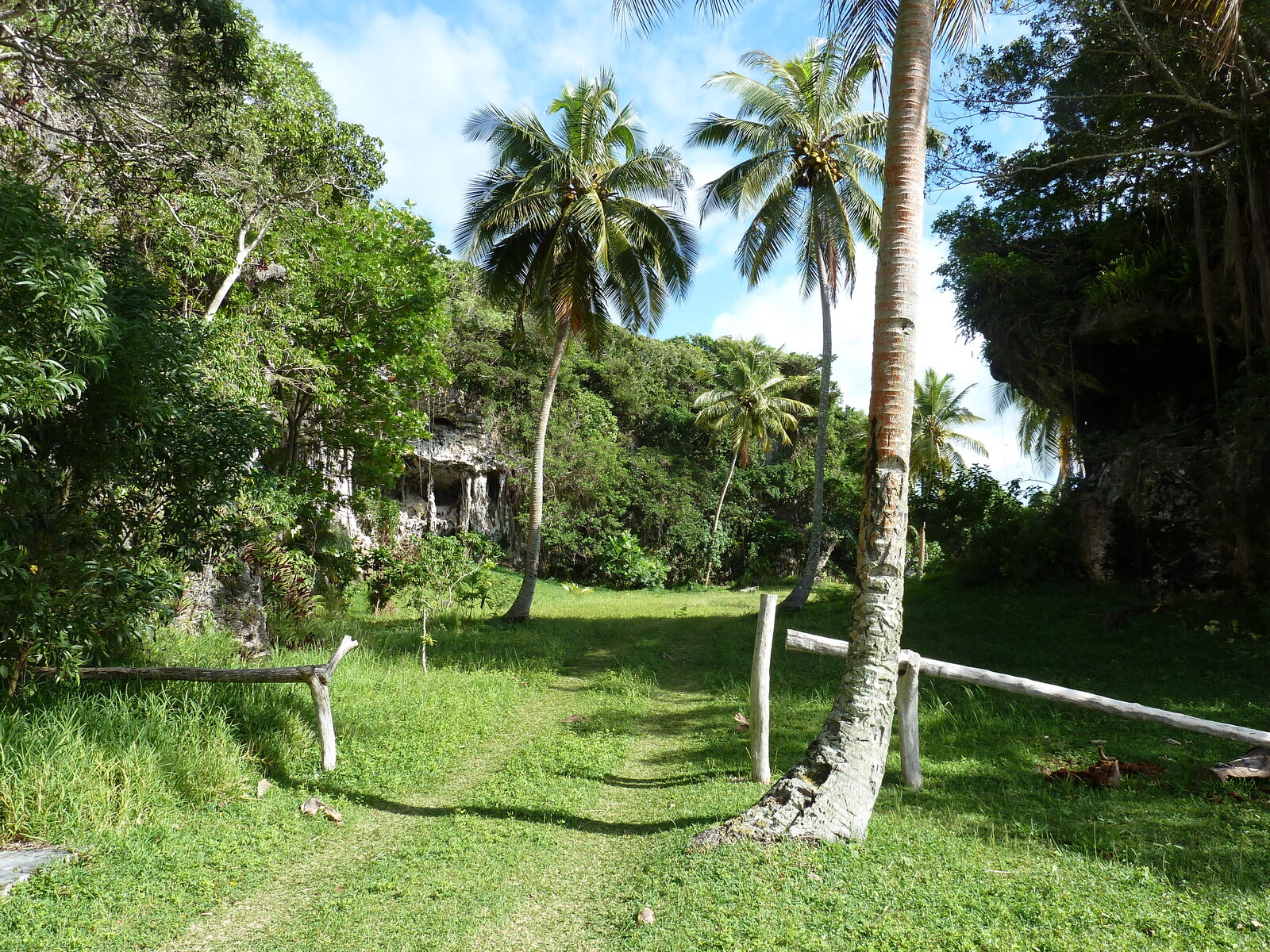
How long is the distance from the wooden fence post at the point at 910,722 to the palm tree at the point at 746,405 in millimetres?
23172

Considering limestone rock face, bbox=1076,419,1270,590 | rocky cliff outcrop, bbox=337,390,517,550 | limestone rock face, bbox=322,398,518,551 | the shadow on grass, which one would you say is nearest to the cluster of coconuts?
limestone rock face, bbox=1076,419,1270,590

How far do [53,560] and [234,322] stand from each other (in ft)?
18.7

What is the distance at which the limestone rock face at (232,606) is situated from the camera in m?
9.70

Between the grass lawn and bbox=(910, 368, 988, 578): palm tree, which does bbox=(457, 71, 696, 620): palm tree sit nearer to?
the grass lawn

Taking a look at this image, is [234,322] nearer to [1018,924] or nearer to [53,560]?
[53,560]

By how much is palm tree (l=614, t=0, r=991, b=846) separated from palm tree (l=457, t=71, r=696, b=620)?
377 inches

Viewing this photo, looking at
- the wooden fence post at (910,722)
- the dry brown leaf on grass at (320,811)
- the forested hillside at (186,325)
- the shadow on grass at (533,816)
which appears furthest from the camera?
the wooden fence post at (910,722)

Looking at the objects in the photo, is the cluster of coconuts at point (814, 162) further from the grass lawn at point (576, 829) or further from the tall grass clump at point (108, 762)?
the tall grass clump at point (108, 762)

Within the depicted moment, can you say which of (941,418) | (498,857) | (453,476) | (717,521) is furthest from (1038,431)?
(498,857)

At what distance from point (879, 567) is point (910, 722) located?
181 centimetres

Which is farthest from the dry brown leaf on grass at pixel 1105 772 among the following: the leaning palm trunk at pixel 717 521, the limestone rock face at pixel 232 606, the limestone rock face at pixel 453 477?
the leaning palm trunk at pixel 717 521

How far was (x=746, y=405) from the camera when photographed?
29.1 meters

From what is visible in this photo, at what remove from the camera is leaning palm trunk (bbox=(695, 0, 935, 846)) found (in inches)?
184

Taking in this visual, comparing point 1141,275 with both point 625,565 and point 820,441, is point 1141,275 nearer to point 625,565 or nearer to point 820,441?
point 820,441
